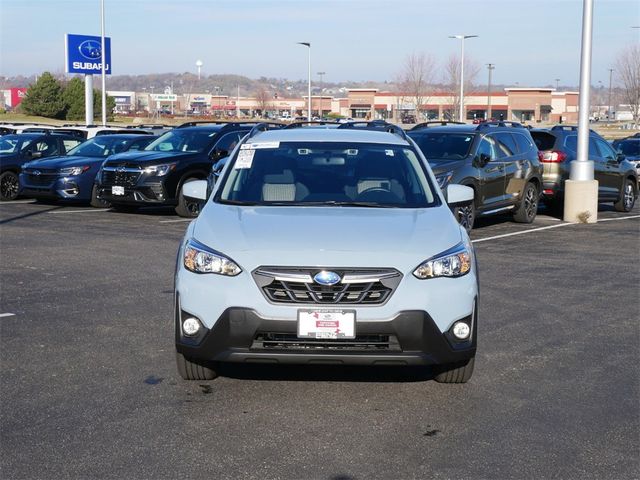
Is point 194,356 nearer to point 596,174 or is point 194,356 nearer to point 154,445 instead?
point 154,445

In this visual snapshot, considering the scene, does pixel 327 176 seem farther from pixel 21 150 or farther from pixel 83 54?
pixel 83 54

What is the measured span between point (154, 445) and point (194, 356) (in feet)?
2.63

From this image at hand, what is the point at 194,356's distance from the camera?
5.76 metres

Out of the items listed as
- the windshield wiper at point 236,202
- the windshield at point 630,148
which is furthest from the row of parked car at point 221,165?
the windshield at point 630,148

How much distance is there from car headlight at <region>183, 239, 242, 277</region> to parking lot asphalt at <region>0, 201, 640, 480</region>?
85 centimetres

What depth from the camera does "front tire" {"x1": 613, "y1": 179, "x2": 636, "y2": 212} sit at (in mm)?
20062

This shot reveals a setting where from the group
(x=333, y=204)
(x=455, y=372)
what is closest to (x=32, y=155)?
(x=333, y=204)

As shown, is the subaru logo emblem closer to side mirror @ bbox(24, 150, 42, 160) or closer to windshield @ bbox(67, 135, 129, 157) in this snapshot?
windshield @ bbox(67, 135, 129, 157)

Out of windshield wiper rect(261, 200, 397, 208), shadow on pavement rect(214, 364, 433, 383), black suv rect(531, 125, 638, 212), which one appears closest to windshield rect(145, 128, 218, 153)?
black suv rect(531, 125, 638, 212)

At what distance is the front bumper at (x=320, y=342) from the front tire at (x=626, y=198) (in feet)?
51.1

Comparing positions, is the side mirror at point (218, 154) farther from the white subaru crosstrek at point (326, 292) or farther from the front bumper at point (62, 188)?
the white subaru crosstrek at point (326, 292)

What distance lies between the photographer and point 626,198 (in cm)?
2028

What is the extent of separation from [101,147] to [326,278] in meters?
16.3

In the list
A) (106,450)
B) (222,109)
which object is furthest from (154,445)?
(222,109)
